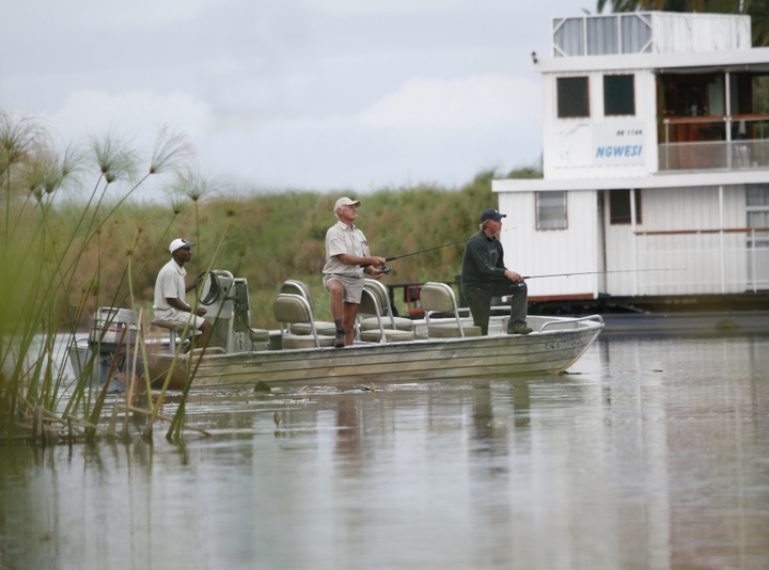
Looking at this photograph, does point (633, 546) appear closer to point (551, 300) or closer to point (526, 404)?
point (526, 404)

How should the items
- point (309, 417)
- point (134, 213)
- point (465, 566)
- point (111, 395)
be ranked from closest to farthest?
point (465, 566) → point (134, 213) → point (309, 417) → point (111, 395)

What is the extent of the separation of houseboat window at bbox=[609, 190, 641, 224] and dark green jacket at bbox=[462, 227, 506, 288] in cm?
1666

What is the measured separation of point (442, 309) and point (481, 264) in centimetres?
76

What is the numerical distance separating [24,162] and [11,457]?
222cm

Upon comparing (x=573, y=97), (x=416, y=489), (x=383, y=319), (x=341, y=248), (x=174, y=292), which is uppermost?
(x=573, y=97)

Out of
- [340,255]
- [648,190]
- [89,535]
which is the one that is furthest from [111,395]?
[648,190]

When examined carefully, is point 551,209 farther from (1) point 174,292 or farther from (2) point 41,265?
(2) point 41,265

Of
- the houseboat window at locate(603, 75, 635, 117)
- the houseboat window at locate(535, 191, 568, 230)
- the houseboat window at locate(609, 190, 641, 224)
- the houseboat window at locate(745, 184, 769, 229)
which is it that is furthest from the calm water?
the houseboat window at locate(603, 75, 635, 117)

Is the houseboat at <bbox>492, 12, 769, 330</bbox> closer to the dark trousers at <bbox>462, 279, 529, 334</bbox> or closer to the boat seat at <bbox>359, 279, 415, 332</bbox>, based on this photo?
the boat seat at <bbox>359, 279, 415, 332</bbox>

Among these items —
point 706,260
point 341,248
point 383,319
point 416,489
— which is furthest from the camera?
point 706,260

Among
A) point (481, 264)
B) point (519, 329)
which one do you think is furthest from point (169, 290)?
point (519, 329)

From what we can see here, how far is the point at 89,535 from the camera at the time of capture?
28.9ft

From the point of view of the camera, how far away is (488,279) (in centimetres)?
1986

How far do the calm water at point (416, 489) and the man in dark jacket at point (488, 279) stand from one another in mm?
3278
